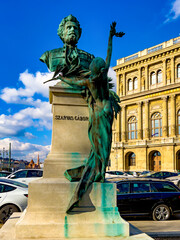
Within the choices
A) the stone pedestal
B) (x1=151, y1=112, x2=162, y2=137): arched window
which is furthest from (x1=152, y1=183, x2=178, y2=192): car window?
(x1=151, y1=112, x2=162, y2=137): arched window

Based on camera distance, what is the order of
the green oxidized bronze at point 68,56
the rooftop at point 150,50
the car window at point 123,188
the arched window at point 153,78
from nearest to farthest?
the green oxidized bronze at point 68,56 < the car window at point 123,188 < the rooftop at point 150,50 < the arched window at point 153,78

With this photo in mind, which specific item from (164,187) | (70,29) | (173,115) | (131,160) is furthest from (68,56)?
(131,160)

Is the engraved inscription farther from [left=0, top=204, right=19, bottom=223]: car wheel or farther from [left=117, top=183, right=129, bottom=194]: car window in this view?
[left=117, top=183, right=129, bottom=194]: car window

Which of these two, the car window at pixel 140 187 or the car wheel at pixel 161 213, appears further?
the car window at pixel 140 187

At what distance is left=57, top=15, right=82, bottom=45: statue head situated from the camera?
5.22 meters

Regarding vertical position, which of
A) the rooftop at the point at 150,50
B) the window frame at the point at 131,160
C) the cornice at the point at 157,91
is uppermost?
the rooftop at the point at 150,50

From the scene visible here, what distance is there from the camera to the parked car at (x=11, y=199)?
328 inches

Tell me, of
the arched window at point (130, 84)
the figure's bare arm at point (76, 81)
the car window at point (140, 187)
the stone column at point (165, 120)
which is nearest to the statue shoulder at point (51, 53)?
the figure's bare arm at point (76, 81)

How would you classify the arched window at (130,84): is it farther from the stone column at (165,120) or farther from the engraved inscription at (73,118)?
the engraved inscription at (73,118)

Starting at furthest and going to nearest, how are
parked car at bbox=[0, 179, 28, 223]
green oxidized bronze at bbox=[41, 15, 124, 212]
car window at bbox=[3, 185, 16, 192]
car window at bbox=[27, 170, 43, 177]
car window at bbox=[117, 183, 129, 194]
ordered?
car window at bbox=[27, 170, 43, 177] < car window at bbox=[117, 183, 129, 194] < car window at bbox=[3, 185, 16, 192] < parked car at bbox=[0, 179, 28, 223] < green oxidized bronze at bbox=[41, 15, 124, 212]

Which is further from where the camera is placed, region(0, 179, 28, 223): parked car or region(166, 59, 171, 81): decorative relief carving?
region(166, 59, 171, 81): decorative relief carving

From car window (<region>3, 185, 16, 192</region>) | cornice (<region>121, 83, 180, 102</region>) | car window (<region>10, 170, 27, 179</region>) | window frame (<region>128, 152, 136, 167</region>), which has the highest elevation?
cornice (<region>121, 83, 180, 102</region>)

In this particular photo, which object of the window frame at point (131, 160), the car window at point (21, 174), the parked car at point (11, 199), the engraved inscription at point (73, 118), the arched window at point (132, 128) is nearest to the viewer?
the engraved inscription at point (73, 118)

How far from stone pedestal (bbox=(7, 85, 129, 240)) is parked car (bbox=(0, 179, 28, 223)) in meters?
4.41
